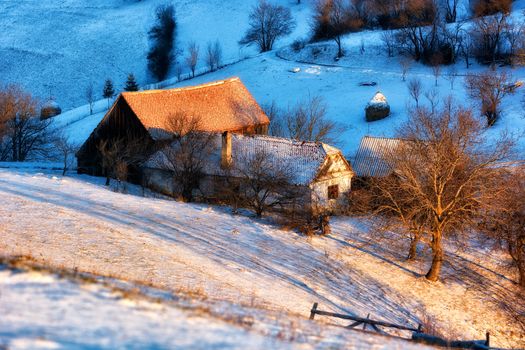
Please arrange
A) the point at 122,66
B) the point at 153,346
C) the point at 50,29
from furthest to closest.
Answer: the point at 50,29, the point at 122,66, the point at 153,346

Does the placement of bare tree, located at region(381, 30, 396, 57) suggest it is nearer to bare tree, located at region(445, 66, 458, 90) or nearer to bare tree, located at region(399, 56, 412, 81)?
bare tree, located at region(399, 56, 412, 81)

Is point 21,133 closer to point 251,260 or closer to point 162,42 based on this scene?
point 251,260

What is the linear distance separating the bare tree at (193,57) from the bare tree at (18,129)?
2996 centimetres

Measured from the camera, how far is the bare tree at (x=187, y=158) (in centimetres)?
3033

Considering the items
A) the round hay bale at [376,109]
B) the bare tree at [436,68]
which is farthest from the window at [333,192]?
the bare tree at [436,68]

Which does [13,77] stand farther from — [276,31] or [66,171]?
[66,171]

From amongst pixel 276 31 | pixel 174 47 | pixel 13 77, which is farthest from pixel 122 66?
pixel 276 31

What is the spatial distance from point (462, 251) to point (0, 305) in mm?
20596

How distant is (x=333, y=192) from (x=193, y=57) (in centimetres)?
5039

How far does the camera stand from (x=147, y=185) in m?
33.0

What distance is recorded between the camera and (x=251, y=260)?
20844 millimetres

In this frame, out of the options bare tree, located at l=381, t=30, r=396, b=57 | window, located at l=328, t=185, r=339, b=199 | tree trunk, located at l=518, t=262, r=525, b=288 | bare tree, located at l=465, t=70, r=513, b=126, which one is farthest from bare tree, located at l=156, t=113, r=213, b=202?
bare tree, located at l=381, t=30, r=396, b=57

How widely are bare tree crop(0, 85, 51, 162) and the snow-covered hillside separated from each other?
1030 inches

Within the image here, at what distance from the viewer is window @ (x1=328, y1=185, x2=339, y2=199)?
3128cm
